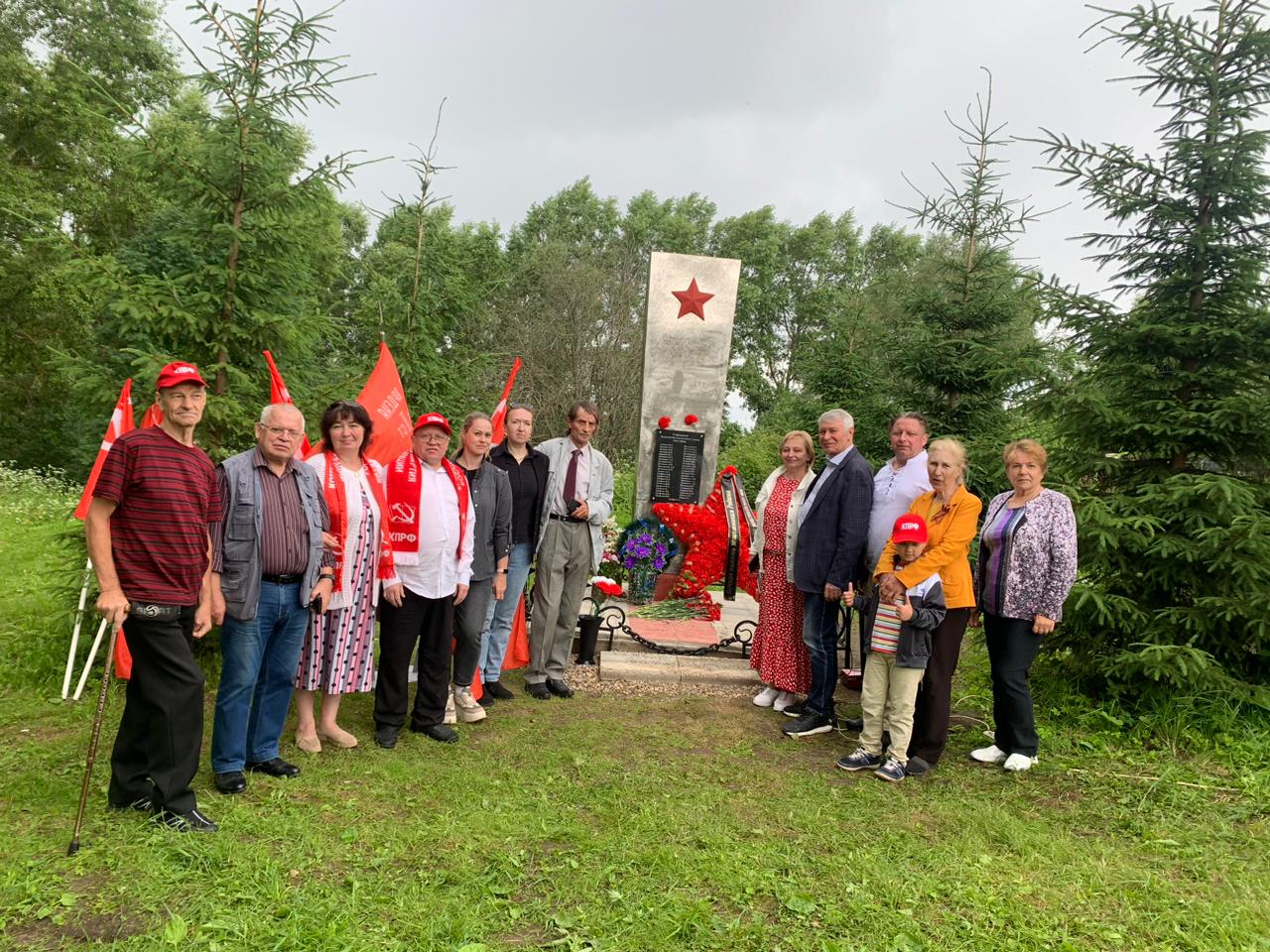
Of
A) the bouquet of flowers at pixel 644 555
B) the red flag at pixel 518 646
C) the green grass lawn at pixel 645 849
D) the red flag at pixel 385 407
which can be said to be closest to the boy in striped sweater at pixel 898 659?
the green grass lawn at pixel 645 849

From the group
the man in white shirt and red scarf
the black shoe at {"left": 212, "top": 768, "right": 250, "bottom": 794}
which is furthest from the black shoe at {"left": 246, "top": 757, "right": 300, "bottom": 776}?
the man in white shirt and red scarf

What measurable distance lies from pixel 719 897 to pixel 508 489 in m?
2.55

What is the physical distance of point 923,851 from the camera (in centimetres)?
322

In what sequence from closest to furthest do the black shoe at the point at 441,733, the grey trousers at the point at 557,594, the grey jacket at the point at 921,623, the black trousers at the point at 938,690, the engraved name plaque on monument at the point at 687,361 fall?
the grey jacket at the point at 921,623 < the black trousers at the point at 938,690 < the black shoe at the point at 441,733 < the grey trousers at the point at 557,594 < the engraved name plaque on monument at the point at 687,361

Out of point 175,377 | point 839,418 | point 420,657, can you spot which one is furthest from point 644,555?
point 175,377

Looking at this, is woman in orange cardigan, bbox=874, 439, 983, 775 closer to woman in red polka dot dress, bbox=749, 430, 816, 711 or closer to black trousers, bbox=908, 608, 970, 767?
black trousers, bbox=908, 608, 970, 767

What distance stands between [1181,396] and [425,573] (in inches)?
197

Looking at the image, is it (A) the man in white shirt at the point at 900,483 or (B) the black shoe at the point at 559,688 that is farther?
(B) the black shoe at the point at 559,688

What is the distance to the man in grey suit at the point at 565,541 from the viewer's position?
16.9ft

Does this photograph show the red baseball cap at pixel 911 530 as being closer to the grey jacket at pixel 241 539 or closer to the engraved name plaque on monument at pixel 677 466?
the grey jacket at pixel 241 539

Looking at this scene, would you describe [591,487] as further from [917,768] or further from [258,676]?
[917,768]

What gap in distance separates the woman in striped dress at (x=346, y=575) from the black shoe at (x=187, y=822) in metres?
0.88

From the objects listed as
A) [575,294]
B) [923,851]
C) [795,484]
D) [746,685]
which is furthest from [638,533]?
[575,294]

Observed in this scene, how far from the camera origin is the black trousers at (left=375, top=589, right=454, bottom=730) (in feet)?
13.5
